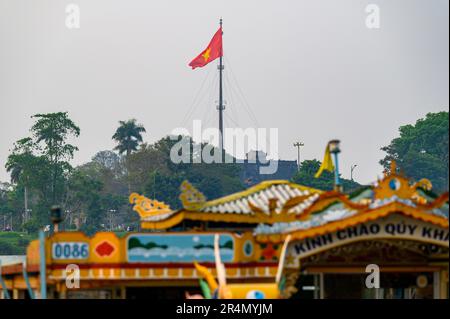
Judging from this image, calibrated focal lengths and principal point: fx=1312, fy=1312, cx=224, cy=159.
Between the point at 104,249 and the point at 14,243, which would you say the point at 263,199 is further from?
the point at 14,243

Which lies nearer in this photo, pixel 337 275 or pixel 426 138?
pixel 337 275

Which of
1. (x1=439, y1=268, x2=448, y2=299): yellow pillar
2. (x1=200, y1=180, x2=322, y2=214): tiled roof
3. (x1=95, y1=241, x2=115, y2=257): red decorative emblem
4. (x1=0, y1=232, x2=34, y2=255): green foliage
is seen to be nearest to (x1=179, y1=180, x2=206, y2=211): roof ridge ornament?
(x1=200, y1=180, x2=322, y2=214): tiled roof

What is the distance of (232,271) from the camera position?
30203mm

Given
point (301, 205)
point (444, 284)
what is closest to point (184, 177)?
point (301, 205)

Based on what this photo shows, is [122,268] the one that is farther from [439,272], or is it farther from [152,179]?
[152,179]

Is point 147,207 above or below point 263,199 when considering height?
below

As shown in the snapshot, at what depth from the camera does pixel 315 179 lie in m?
138

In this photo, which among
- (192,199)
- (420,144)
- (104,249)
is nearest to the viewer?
(104,249)

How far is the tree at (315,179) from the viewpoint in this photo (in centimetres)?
13962

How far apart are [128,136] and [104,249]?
146m

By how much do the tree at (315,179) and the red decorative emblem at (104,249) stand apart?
10649 centimetres

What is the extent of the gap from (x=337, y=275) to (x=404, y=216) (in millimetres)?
4361

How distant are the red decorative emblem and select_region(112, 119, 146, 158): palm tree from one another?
144m
